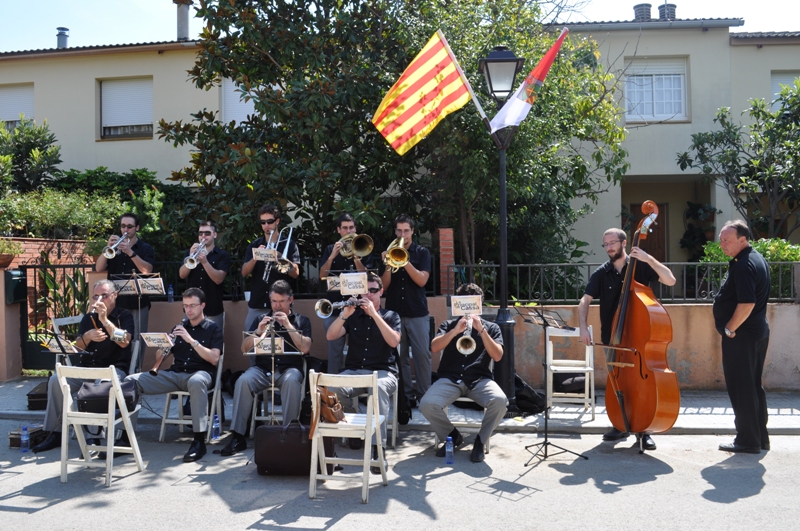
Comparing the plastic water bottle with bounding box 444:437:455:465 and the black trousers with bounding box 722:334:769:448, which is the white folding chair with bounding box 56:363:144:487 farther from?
the black trousers with bounding box 722:334:769:448

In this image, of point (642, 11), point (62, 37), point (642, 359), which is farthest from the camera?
point (62, 37)

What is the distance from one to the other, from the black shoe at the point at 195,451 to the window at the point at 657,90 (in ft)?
38.4

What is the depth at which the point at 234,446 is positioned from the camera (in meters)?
6.50

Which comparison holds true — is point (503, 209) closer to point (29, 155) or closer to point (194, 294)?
point (194, 294)

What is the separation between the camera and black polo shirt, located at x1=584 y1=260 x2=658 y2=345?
6828 millimetres

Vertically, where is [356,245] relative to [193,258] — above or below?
above

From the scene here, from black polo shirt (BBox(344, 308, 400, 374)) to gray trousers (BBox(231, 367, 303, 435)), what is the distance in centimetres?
56

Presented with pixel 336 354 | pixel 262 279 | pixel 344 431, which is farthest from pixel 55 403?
pixel 344 431

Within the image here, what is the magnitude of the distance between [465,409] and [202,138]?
5.29m

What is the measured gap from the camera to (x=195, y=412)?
6504mm

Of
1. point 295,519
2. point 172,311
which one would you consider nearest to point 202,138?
point 172,311

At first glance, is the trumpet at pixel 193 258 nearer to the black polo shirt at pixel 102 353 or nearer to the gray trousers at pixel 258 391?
the black polo shirt at pixel 102 353

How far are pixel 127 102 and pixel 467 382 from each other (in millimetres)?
13139

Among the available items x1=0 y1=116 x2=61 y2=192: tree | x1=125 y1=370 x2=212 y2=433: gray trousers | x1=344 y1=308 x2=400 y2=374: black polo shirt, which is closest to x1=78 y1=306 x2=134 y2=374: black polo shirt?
x1=125 y1=370 x2=212 y2=433: gray trousers
